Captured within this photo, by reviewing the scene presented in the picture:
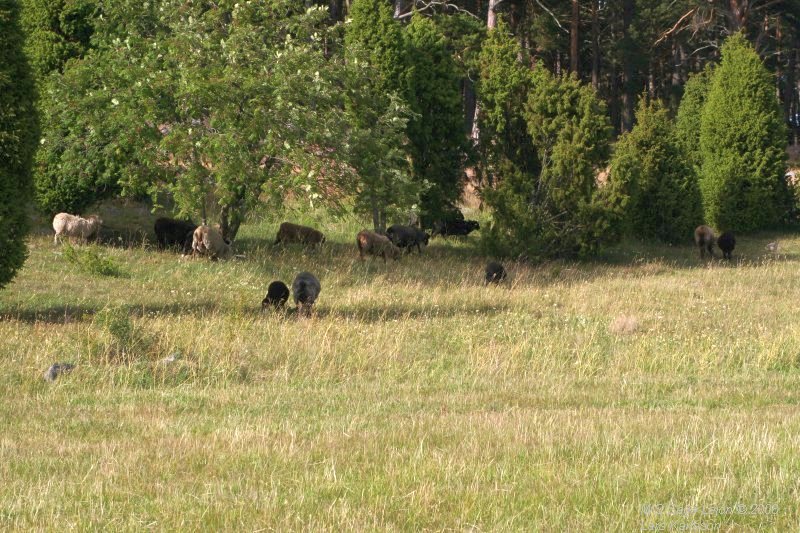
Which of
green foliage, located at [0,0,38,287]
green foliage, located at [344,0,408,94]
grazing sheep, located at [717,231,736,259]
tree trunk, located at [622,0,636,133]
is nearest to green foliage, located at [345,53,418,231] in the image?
green foliage, located at [344,0,408,94]

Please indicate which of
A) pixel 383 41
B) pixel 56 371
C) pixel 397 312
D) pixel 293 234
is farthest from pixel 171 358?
pixel 383 41

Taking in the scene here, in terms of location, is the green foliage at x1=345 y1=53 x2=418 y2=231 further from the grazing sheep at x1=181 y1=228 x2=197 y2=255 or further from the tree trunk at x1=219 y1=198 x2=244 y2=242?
the grazing sheep at x1=181 y1=228 x2=197 y2=255

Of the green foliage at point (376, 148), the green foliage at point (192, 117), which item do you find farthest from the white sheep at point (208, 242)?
the green foliage at point (376, 148)

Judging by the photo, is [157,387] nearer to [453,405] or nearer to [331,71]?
[453,405]

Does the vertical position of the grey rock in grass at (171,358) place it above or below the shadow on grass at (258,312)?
below

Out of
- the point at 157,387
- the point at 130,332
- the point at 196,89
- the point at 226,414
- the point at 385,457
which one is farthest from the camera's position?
the point at 196,89

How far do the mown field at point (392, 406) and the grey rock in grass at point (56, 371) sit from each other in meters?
0.10

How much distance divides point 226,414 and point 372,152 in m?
14.9

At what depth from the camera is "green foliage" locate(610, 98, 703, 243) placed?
30.5 meters

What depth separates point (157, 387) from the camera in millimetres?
10336

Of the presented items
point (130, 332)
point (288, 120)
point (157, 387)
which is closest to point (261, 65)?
point (288, 120)

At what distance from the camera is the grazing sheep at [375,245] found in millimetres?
23500

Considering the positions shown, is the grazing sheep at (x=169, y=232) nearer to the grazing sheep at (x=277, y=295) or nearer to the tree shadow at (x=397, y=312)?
the grazing sheep at (x=277, y=295)

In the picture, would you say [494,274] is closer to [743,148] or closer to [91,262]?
[91,262]
